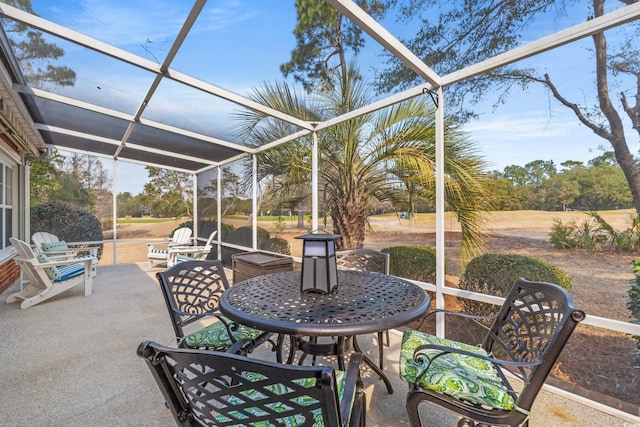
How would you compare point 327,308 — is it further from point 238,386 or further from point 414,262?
point 414,262

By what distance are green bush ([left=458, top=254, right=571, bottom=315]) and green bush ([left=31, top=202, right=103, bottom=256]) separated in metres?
8.45

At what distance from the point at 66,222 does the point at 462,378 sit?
890cm

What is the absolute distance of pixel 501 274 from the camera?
2.73 m

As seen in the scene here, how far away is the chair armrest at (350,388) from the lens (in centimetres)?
108

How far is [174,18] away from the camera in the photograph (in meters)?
2.33

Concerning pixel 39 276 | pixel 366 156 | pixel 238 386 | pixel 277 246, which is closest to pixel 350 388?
pixel 238 386

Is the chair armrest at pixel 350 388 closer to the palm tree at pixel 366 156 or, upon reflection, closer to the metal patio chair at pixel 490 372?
the metal patio chair at pixel 490 372

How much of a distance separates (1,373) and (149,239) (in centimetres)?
619

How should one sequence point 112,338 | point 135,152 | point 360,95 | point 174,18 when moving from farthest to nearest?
point 135,152 → point 360,95 → point 112,338 → point 174,18

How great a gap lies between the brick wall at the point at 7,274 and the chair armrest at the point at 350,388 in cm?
617

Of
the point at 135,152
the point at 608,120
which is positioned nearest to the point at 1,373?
the point at 608,120

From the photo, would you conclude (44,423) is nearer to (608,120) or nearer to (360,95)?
(360,95)

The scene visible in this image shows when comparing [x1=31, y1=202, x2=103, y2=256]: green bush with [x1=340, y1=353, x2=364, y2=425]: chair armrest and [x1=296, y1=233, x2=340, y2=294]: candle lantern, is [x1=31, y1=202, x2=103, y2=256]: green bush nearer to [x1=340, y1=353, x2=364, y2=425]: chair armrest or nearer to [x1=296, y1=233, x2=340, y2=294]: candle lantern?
[x1=296, y1=233, x2=340, y2=294]: candle lantern

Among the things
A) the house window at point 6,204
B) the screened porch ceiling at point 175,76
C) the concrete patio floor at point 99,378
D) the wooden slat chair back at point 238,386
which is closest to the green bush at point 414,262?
the concrete patio floor at point 99,378
